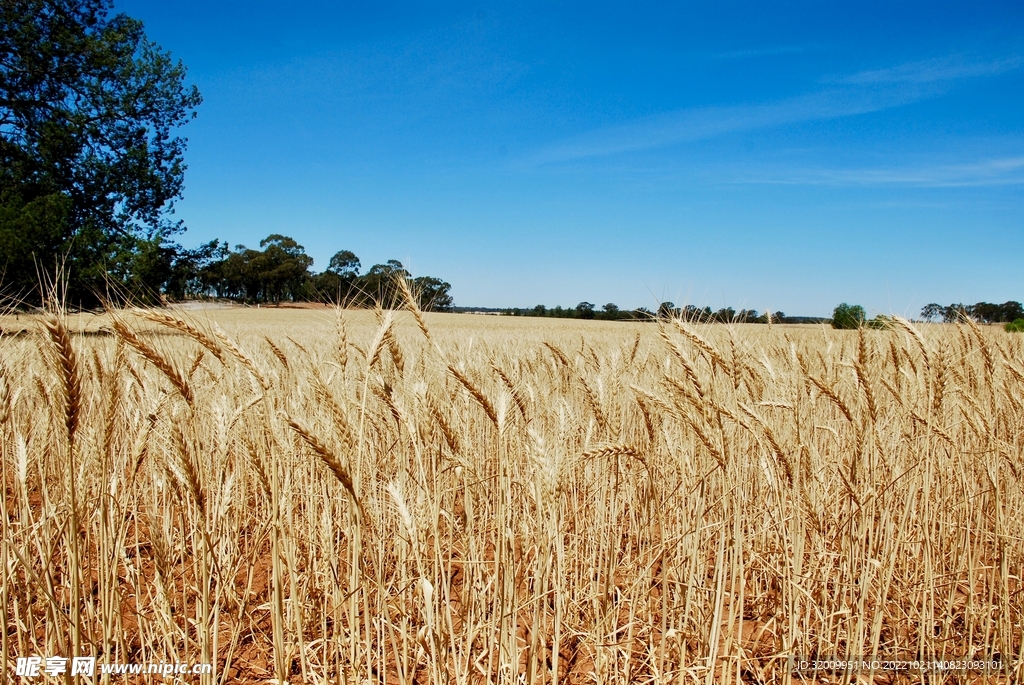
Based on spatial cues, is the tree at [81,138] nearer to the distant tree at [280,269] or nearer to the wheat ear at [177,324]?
the wheat ear at [177,324]

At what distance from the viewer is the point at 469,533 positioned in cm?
175

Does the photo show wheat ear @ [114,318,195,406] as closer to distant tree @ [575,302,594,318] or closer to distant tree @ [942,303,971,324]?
distant tree @ [942,303,971,324]

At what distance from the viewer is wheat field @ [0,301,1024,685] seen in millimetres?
1604

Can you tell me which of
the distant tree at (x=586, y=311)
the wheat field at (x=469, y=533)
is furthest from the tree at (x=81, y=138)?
the distant tree at (x=586, y=311)

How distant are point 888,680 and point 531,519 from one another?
1.47m

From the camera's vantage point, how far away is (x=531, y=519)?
2127 millimetres

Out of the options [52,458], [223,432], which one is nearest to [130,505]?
[52,458]

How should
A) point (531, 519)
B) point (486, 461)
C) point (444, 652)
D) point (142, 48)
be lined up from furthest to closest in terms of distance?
point (142, 48) → point (486, 461) → point (531, 519) → point (444, 652)

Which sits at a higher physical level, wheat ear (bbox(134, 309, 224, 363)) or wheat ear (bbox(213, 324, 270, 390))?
wheat ear (bbox(134, 309, 224, 363))

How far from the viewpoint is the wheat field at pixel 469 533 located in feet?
5.26

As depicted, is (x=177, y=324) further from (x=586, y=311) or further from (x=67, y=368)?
(x=586, y=311)

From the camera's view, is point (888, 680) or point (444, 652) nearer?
point (444, 652)

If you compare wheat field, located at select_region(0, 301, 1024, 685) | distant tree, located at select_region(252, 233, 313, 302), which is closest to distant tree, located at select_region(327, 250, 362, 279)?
distant tree, located at select_region(252, 233, 313, 302)

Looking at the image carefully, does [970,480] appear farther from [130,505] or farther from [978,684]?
[130,505]
